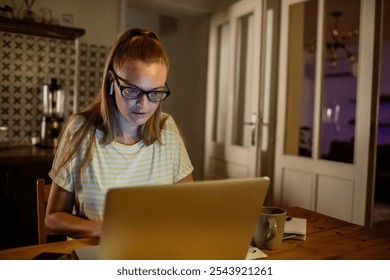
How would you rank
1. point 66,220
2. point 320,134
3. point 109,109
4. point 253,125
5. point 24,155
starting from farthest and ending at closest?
point 253,125, point 320,134, point 24,155, point 109,109, point 66,220

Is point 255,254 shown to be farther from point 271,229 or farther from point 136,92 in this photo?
point 136,92

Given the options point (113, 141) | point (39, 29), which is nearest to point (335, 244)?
point (113, 141)

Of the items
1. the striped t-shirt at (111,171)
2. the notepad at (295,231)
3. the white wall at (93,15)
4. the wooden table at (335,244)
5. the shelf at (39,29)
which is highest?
the white wall at (93,15)

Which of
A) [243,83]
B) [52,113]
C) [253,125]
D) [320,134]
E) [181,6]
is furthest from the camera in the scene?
[181,6]

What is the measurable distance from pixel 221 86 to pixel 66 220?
2521 mm

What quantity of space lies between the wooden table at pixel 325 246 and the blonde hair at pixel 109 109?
219 millimetres

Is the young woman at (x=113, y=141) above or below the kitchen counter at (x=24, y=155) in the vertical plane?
above

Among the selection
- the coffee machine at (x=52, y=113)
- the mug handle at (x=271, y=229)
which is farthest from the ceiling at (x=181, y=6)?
the mug handle at (x=271, y=229)

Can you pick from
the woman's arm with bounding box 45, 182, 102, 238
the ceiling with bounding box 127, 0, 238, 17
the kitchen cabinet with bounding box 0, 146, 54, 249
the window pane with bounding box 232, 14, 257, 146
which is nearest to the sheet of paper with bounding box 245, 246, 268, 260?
the woman's arm with bounding box 45, 182, 102, 238

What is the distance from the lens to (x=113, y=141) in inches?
40.1

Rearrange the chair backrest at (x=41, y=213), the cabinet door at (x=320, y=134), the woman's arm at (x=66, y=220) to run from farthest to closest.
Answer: the cabinet door at (x=320, y=134)
the chair backrest at (x=41, y=213)
the woman's arm at (x=66, y=220)

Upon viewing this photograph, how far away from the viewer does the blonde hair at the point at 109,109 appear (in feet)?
3.07

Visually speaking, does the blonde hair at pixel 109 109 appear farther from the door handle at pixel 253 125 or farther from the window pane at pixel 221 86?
the window pane at pixel 221 86
